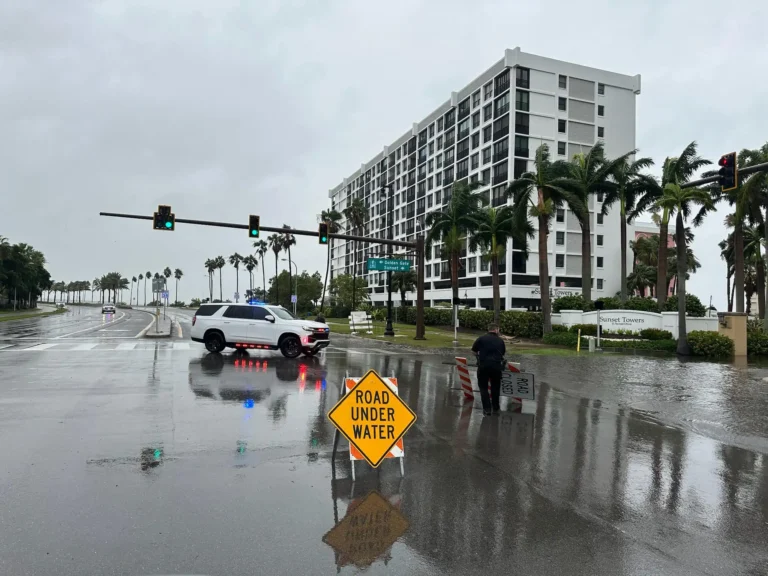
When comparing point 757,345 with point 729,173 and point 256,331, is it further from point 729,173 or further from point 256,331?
point 256,331

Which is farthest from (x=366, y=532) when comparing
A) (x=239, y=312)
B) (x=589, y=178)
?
(x=589, y=178)

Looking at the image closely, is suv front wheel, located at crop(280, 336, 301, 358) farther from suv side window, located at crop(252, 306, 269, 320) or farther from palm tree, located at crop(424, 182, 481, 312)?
palm tree, located at crop(424, 182, 481, 312)

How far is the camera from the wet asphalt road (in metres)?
4.29

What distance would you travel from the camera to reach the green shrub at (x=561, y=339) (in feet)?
97.2

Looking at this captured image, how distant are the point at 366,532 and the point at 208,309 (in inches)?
680

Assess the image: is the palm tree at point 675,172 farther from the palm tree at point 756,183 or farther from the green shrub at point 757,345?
the green shrub at point 757,345

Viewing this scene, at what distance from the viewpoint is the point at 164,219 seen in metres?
24.6

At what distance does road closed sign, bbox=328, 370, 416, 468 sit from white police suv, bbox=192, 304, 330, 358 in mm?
13369

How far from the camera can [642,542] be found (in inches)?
184

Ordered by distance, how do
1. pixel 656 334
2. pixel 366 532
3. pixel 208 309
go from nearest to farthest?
1. pixel 366 532
2. pixel 208 309
3. pixel 656 334

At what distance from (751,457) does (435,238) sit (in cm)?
3358

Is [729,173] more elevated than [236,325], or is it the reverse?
[729,173]

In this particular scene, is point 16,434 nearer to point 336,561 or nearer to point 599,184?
point 336,561

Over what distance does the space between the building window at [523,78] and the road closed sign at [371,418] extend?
66421mm
